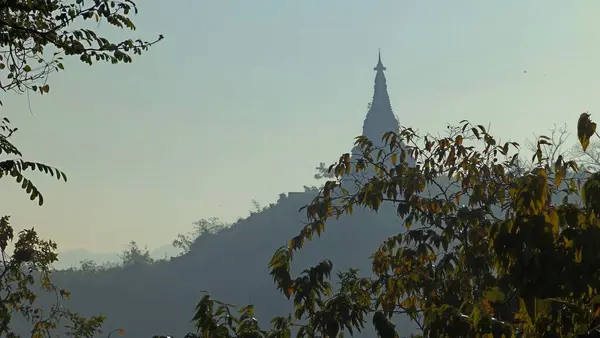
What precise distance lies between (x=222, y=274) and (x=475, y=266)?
9984cm

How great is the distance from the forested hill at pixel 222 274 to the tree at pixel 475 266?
8162 cm

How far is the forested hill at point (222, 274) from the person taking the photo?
9538 cm

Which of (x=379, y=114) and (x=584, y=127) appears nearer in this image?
(x=584, y=127)

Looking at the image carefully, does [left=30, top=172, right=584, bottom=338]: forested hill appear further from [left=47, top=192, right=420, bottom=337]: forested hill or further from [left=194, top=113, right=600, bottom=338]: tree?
[left=194, top=113, right=600, bottom=338]: tree

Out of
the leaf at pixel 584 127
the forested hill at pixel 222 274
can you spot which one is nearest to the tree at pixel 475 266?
the leaf at pixel 584 127

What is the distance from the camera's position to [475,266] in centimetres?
718

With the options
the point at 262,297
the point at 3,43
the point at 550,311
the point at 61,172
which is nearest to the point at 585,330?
the point at 550,311

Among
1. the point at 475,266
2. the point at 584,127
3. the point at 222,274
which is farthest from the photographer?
the point at 222,274

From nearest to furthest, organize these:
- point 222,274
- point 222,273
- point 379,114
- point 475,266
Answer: point 475,266 → point 379,114 → point 222,274 → point 222,273

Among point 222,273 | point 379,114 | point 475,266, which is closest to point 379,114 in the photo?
point 379,114

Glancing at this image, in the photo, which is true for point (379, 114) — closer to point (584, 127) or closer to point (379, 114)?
point (379, 114)

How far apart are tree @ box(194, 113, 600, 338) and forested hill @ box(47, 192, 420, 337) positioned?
8162 centimetres

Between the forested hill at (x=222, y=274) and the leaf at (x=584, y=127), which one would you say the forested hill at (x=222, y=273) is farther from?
the leaf at (x=584, y=127)

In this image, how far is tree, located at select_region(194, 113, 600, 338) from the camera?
4336 millimetres
